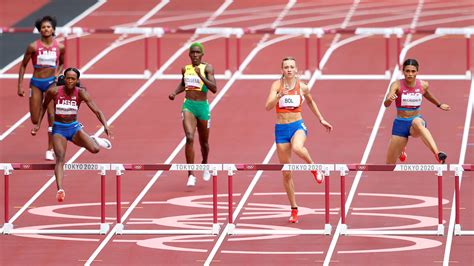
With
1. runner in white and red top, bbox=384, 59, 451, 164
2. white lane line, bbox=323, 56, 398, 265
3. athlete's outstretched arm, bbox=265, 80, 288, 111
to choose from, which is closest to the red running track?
white lane line, bbox=323, 56, 398, 265

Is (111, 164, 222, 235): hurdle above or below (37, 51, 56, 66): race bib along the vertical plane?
below

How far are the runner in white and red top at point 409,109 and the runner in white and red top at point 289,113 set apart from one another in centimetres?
135

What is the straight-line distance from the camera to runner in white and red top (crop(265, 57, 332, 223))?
2544 centimetres

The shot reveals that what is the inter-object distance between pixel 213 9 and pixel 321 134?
13.7m

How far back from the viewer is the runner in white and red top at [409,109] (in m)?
26.4

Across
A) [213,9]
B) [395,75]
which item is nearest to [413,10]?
[213,9]

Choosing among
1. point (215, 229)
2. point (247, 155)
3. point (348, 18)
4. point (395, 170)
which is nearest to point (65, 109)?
→ point (215, 229)

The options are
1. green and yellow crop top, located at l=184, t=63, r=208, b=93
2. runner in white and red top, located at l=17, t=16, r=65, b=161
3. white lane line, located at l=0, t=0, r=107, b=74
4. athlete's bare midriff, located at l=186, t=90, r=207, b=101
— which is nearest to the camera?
green and yellow crop top, located at l=184, t=63, r=208, b=93

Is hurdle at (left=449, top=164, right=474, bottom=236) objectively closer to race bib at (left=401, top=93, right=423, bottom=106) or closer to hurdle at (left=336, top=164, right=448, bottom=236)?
hurdle at (left=336, top=164, right=448, bottom=236)

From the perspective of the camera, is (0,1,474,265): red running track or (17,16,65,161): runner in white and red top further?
(17,16,65,161): runner in white and red top

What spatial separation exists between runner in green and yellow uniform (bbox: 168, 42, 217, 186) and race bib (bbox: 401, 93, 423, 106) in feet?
9.90

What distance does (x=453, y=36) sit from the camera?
41.9 m

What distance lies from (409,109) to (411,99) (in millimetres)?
177

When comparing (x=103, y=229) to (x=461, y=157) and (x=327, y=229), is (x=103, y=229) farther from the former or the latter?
(x=461, y=157)
